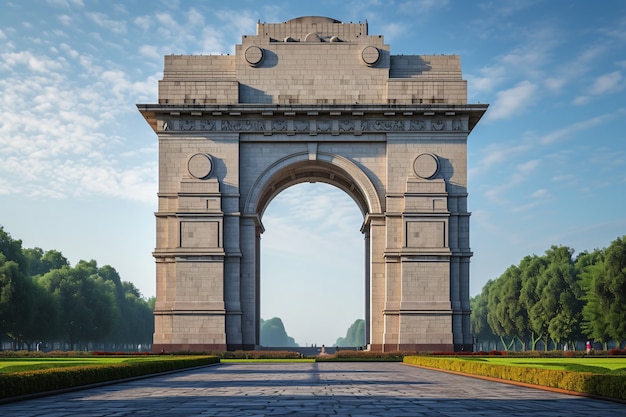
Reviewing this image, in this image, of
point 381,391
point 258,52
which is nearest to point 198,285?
point 258,52

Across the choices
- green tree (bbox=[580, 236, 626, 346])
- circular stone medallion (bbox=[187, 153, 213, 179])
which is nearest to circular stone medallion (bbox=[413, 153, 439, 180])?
circular stone medallion (bbox=[187, 153, 213, 179])

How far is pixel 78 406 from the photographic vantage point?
53.4 ft

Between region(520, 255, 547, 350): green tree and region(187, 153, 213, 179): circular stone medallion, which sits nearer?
region(187, 153, 213, 179): circular stone medallion

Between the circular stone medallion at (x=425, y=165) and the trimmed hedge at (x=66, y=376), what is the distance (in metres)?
21.8

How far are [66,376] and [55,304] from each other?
57.8 meters

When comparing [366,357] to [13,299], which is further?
[13,299]

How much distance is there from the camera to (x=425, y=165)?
45938 millimetres

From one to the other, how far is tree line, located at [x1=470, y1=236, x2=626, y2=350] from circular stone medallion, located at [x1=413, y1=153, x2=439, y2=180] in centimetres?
1709

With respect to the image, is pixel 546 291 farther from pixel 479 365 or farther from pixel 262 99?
pixel 479 365

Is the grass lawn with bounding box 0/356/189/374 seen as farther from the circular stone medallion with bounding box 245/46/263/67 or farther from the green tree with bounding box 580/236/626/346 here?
the green tree with bounding box 580/236/626/346

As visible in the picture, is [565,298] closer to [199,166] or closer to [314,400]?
[199,166]

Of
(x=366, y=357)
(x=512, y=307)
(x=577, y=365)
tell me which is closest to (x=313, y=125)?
(x=366, y=357)

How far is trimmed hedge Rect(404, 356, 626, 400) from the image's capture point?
17188 millimetres

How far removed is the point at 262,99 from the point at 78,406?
105 ft
